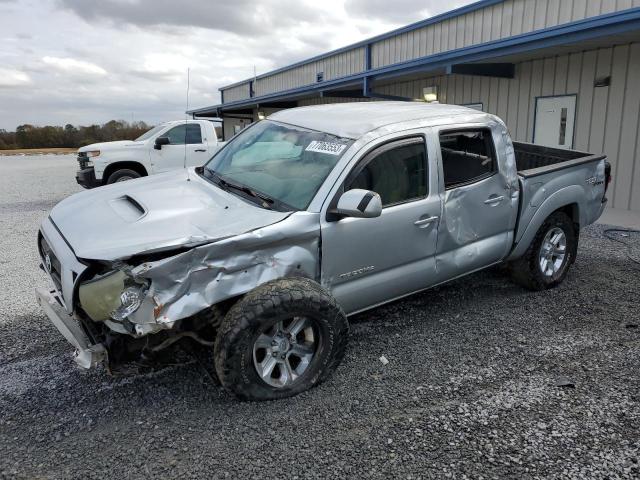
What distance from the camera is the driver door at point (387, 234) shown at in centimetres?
334

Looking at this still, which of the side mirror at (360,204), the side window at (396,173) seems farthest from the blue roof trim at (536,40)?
the side mirror at (360,204)

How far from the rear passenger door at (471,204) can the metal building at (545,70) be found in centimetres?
456

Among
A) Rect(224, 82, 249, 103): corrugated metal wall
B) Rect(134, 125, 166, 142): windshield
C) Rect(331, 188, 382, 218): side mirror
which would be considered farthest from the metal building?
Rect(224, 82, 249, 103): corrugated metal wall

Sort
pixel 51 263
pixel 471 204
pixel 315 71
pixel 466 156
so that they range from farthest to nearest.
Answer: pixel 315 71 → pixel 466 156 → pixel 471 204 → pixel 51 263

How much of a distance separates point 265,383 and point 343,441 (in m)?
0.59

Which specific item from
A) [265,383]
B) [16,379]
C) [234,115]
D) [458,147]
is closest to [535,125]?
[458,147]

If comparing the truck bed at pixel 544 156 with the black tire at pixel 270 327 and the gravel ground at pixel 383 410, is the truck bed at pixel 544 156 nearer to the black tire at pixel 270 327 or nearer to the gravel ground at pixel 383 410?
the gravel ground at pixel 383 410

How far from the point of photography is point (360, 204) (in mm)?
3068

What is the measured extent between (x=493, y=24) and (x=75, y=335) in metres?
10.8

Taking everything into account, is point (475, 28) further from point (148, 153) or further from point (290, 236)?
point (290, 236)

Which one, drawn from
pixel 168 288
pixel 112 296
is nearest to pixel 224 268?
pixel 168 288

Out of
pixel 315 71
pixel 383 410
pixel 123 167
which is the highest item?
pixel 315 71

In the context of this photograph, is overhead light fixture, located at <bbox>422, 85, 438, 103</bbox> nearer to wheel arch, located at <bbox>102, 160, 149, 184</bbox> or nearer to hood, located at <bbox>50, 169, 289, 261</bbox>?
wheel arch, located at <bbox>102, 160, 149, 184</bbox>

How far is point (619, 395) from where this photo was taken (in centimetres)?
321
